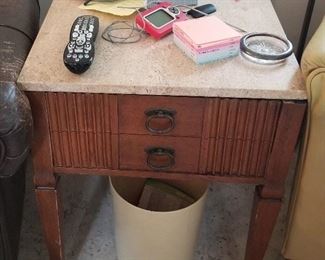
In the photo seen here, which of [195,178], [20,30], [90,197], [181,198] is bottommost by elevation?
[90,197]

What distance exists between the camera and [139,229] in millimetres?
1101

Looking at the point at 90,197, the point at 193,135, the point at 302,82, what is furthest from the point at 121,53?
the point at 90,197

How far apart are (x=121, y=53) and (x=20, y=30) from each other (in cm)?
23

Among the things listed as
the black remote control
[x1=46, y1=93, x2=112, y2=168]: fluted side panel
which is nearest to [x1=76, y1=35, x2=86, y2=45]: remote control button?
the black remote control

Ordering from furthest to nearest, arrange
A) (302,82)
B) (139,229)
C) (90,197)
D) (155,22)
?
(90,197), (139,229), (155,22), (302,82)

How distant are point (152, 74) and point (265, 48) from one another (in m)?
0.23

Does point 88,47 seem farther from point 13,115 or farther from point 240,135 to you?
point 240,135

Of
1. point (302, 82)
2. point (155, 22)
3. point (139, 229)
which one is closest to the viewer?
point (302, 82)

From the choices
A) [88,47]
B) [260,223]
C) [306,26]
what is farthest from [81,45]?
[306,26]

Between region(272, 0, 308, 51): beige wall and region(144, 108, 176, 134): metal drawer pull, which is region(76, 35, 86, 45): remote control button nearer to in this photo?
region(144, 108, 176, 134): metal drawer pull

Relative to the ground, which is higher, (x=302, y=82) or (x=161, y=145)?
(x=302, y=82)

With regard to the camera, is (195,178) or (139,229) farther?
(139,229)

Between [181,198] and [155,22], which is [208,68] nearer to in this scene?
[155,22]

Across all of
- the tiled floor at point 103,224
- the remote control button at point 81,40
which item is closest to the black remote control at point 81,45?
the remote control button at point 81,40
